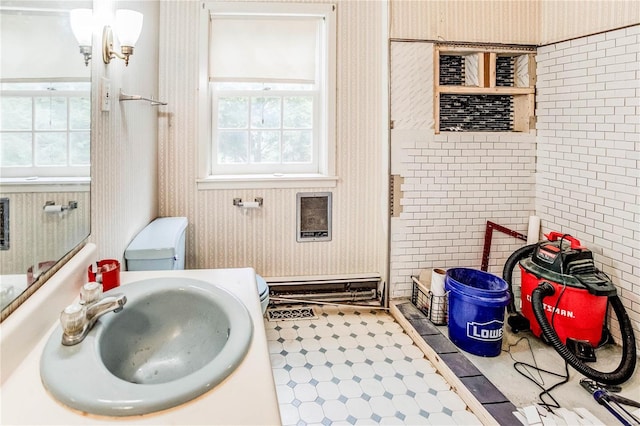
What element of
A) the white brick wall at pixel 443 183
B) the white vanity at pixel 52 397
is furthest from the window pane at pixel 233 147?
the white vanity at pixel 52 397

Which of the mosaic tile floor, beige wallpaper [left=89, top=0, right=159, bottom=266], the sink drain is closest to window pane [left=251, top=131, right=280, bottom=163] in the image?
beige wallpaper [left=89, top=0, right=159, bottom=266]

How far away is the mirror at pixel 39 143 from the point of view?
96cm

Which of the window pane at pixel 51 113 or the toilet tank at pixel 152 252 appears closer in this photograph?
the window pane at pixel 51 113

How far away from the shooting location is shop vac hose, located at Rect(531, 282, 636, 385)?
2.14 metres

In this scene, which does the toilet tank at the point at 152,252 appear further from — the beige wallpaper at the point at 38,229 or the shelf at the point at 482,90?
the shelf at the point at 482,90

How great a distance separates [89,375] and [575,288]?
2482 millimetres

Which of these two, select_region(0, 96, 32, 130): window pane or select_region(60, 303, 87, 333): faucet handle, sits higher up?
select_region(0, 96, 32, 130): window pane

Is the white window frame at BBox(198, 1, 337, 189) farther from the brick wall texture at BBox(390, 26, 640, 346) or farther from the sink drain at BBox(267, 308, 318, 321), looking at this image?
the sink drain at BBox(267, 308, 318, 321)

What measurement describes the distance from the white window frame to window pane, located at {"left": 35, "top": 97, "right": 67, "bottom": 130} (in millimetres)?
1803

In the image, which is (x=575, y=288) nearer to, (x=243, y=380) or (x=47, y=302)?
(x=243, y=380)

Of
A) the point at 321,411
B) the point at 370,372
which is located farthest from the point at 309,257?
the point at 321,411

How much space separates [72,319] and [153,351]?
30 centimetres

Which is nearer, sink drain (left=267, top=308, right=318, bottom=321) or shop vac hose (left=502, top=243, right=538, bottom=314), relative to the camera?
shop vac hose (left=502, top=243, right=538, bottom=314)

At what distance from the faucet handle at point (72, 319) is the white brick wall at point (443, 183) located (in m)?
2.47
